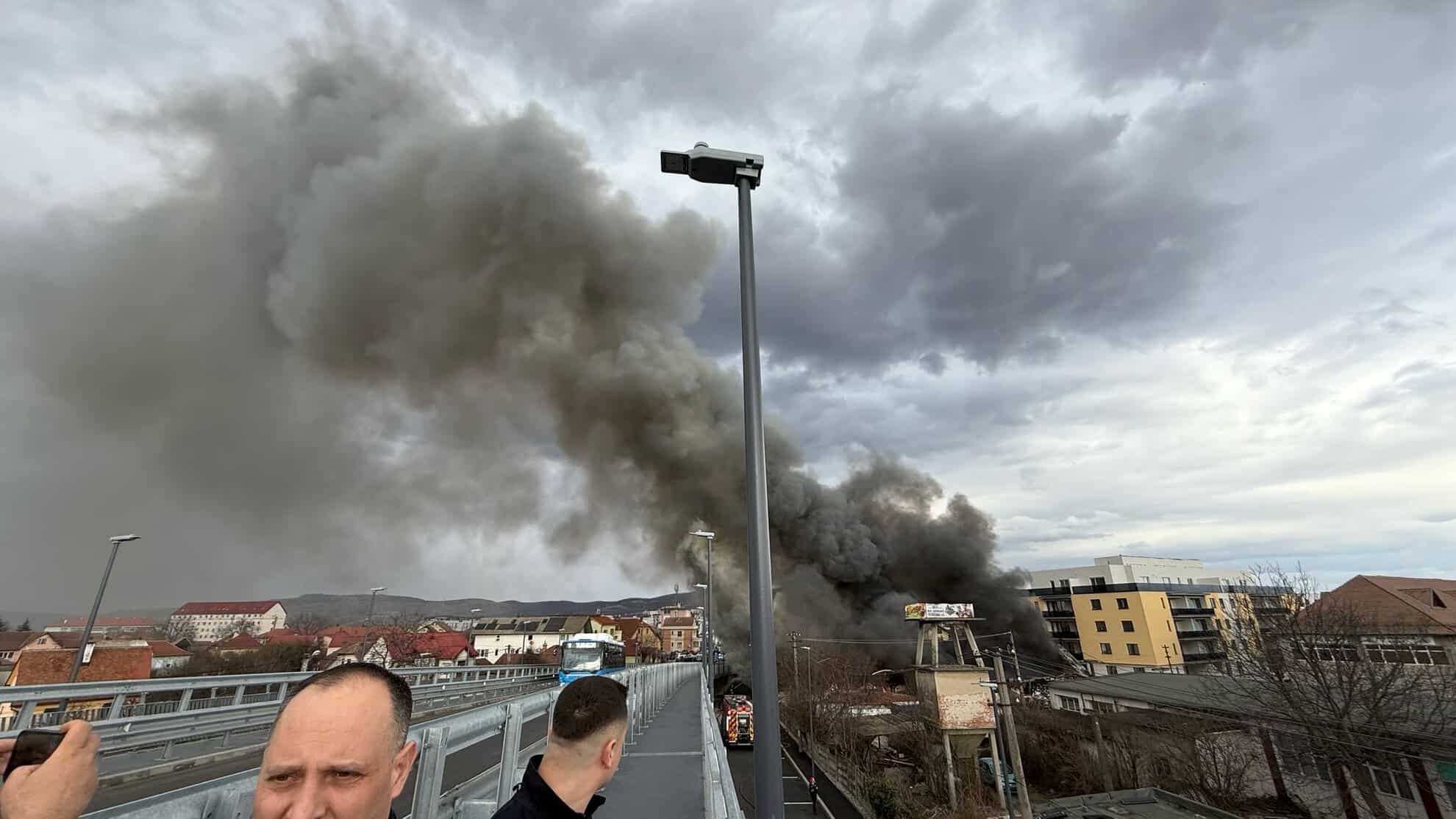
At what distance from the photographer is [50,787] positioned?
1110 millimetres

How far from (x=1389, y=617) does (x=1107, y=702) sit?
1471 centimetres

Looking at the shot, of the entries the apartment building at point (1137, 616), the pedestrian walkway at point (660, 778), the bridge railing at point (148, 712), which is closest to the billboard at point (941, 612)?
the pedestrian walkway at point (660, 778)

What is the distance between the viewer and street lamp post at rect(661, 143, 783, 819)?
3.25 meters

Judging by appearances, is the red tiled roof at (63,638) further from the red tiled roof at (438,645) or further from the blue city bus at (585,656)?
the blue city bus at (585,656)

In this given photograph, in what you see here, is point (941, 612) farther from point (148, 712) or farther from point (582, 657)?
point (148, 712)

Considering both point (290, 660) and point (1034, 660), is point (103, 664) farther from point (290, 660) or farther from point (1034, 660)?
point (1034, 660)

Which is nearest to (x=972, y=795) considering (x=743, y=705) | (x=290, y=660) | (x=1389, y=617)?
(x=743, y=705)

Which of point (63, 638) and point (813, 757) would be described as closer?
point (813, 757)

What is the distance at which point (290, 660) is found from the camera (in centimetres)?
3403

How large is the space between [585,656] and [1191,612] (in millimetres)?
64051

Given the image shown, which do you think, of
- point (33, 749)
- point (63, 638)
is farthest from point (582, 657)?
point (63, 638)

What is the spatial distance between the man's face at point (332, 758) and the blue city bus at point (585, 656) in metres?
20.3

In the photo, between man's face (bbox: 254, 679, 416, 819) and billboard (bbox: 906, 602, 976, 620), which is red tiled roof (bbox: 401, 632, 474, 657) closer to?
billboard (bbox: 906, 602, 976, 620)

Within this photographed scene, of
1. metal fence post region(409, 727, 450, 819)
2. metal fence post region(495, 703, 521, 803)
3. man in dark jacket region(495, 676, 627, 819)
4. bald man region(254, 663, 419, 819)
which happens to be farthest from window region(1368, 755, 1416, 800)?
bald man region(254, 663, 419, 819)
